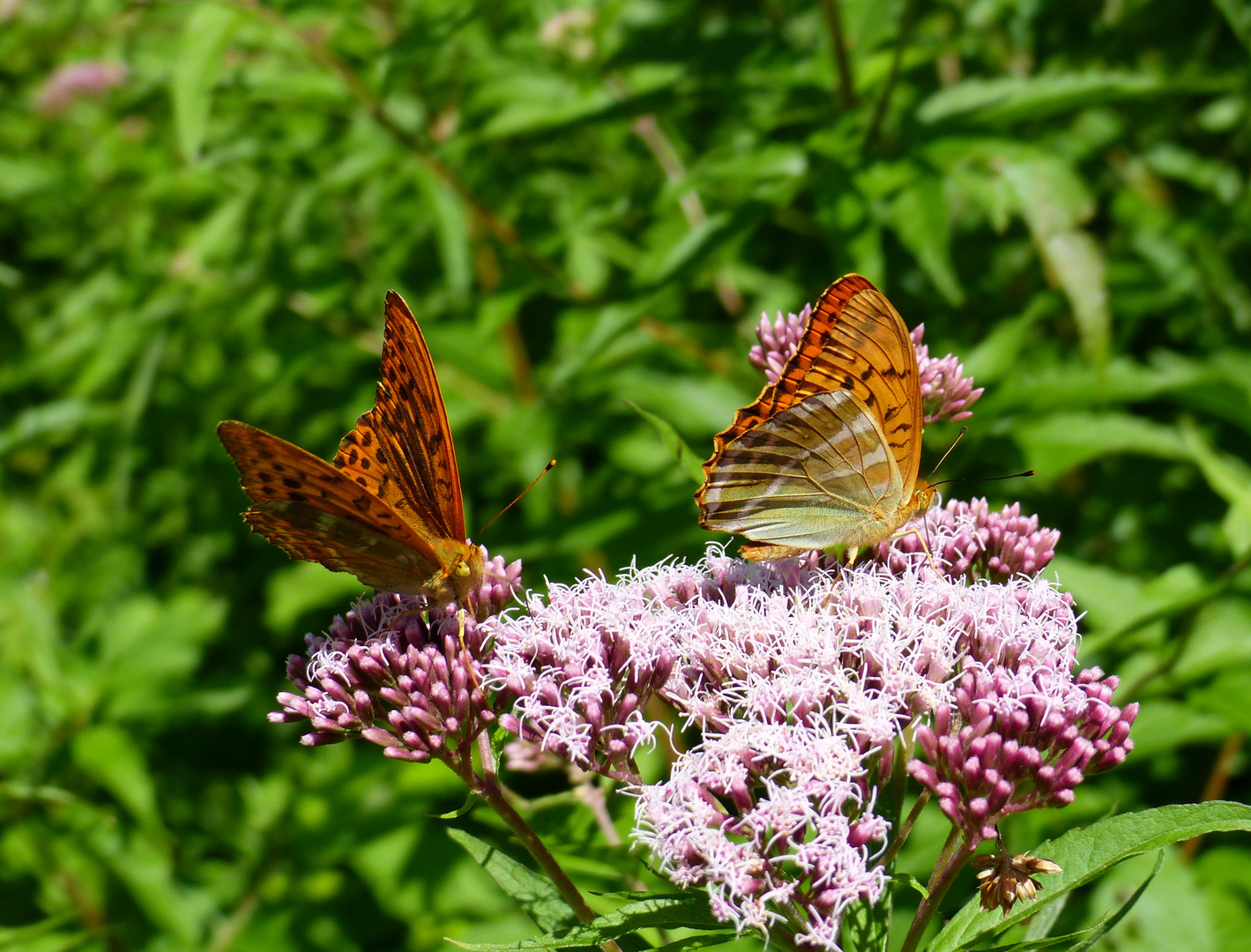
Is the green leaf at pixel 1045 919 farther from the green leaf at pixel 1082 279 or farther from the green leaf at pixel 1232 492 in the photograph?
the green leaf at pixel 1082 279

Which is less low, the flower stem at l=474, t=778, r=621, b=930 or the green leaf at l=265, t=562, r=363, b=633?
the flower stem at l=474, t=778, r=621, b=930

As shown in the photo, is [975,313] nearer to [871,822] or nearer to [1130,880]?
[1130,880]

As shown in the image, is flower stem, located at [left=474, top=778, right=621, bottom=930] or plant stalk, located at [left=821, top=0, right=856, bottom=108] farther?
plant stalk, located at [left=821, top=0, right=856, bottom=108]

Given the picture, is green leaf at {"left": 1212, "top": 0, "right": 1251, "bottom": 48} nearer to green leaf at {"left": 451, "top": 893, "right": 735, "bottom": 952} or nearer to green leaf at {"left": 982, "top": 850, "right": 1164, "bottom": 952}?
green leaf at {"left": 982, "top": 850, "right": 1164, "bottom": 952}

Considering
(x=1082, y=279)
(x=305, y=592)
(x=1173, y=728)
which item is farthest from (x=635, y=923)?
(x=305, y=592)

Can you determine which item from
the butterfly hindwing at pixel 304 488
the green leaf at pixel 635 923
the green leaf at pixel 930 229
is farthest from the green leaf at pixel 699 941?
the green leaf at pixel 930 229

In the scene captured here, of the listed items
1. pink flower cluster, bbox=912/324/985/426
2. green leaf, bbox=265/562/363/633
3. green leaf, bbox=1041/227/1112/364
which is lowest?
green leaf, bbox=265/562/363/633

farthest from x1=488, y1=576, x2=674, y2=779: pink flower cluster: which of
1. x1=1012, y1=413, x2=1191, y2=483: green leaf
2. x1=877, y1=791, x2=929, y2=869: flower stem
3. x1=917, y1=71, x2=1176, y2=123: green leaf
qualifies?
x1=917, y1=71, x2=1176, y2=123: green leaf

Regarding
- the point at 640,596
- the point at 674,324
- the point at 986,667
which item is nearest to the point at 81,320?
the point at 674,324
